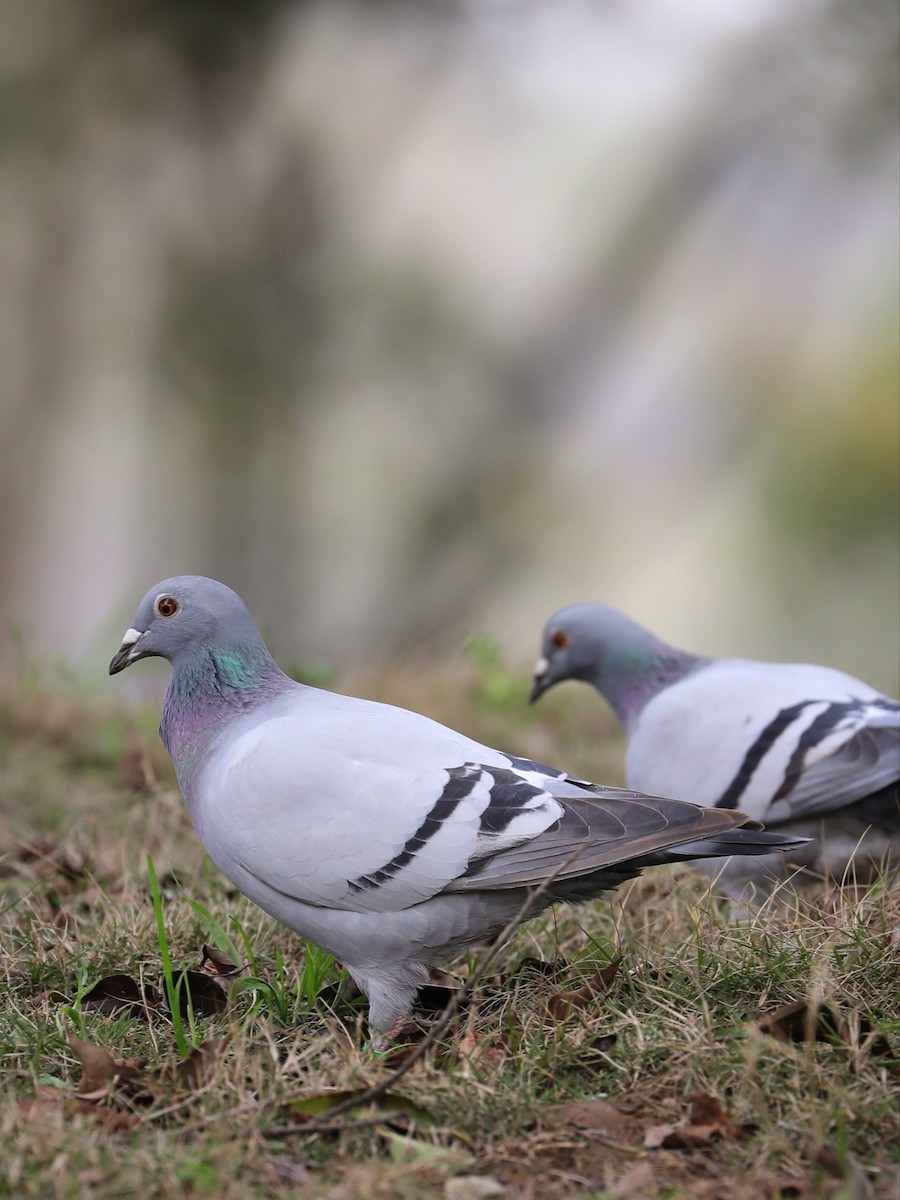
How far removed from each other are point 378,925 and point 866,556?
9196 mm

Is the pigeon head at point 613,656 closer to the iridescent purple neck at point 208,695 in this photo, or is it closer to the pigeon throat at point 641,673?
the pigeon throat at point 641,673

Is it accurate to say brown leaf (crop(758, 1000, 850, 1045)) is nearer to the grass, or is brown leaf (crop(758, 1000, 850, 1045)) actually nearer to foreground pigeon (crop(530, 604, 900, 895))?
the grass

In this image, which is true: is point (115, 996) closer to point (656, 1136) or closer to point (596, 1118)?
point (596, 1118)

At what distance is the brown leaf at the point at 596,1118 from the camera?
1.93 m

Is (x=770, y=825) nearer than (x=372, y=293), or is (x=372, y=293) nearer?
(x=770, y=825)

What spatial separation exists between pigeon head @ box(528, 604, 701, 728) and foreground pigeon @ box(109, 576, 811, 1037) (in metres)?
1.53

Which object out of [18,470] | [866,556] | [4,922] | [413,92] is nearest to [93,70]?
[413,92]

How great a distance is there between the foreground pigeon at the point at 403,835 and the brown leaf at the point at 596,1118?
45 centimetres

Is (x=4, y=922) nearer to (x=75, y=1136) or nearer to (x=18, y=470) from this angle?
(x=75, y=1136)

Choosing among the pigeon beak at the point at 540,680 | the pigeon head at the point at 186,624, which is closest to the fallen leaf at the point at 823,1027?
the pigeon head at the point at 186,624

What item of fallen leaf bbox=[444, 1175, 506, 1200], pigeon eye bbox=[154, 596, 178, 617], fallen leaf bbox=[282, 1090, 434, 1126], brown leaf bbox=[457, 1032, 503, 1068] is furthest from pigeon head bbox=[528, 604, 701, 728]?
fallen leaf bbox=[444, 1175, 506, 1200]

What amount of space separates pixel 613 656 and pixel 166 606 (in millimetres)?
1814


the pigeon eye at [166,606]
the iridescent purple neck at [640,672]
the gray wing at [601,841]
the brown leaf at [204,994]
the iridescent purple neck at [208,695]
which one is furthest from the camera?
the iridescent purple neck at [640,672]

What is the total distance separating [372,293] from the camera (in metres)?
11.4
